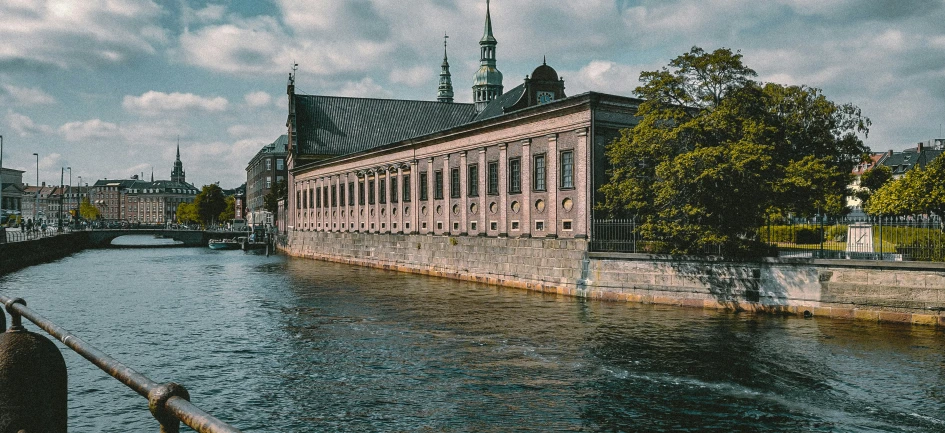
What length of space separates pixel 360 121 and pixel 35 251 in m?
39.7

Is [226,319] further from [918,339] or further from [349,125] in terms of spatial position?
[349,125]

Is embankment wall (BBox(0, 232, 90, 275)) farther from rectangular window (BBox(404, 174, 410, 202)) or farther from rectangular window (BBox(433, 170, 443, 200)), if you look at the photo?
rectangular window (BBox(433, 170, 443, 200))

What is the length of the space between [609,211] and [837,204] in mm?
10592

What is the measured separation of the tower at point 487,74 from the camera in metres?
102

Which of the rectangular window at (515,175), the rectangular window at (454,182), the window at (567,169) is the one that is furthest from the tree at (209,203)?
A: the window at (567,169)

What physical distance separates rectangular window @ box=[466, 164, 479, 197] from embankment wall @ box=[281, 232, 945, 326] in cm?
320

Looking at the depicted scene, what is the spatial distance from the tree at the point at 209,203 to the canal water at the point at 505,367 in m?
127

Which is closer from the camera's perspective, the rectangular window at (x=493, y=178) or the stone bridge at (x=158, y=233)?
the rectangular window at (x=493, y=178)

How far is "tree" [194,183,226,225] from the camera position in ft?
498

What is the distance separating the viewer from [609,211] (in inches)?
1316

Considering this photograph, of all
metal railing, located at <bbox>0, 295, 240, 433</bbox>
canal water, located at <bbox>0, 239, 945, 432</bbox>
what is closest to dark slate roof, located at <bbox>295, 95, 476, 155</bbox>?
canal water, located at <bbox>0, 239, 945, 432</bbox>

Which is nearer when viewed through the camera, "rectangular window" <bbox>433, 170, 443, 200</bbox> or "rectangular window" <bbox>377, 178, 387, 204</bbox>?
Result: "rectangular window" <bbox>433, 170, 443, 200</bbox>

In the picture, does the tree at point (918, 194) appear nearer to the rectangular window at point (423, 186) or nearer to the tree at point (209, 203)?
the rectangular window at point (423, 186)

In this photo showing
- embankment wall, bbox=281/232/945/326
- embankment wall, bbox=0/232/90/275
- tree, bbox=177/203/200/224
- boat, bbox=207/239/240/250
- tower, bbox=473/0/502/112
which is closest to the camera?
embankment wall, bbox=281/232/945/326
